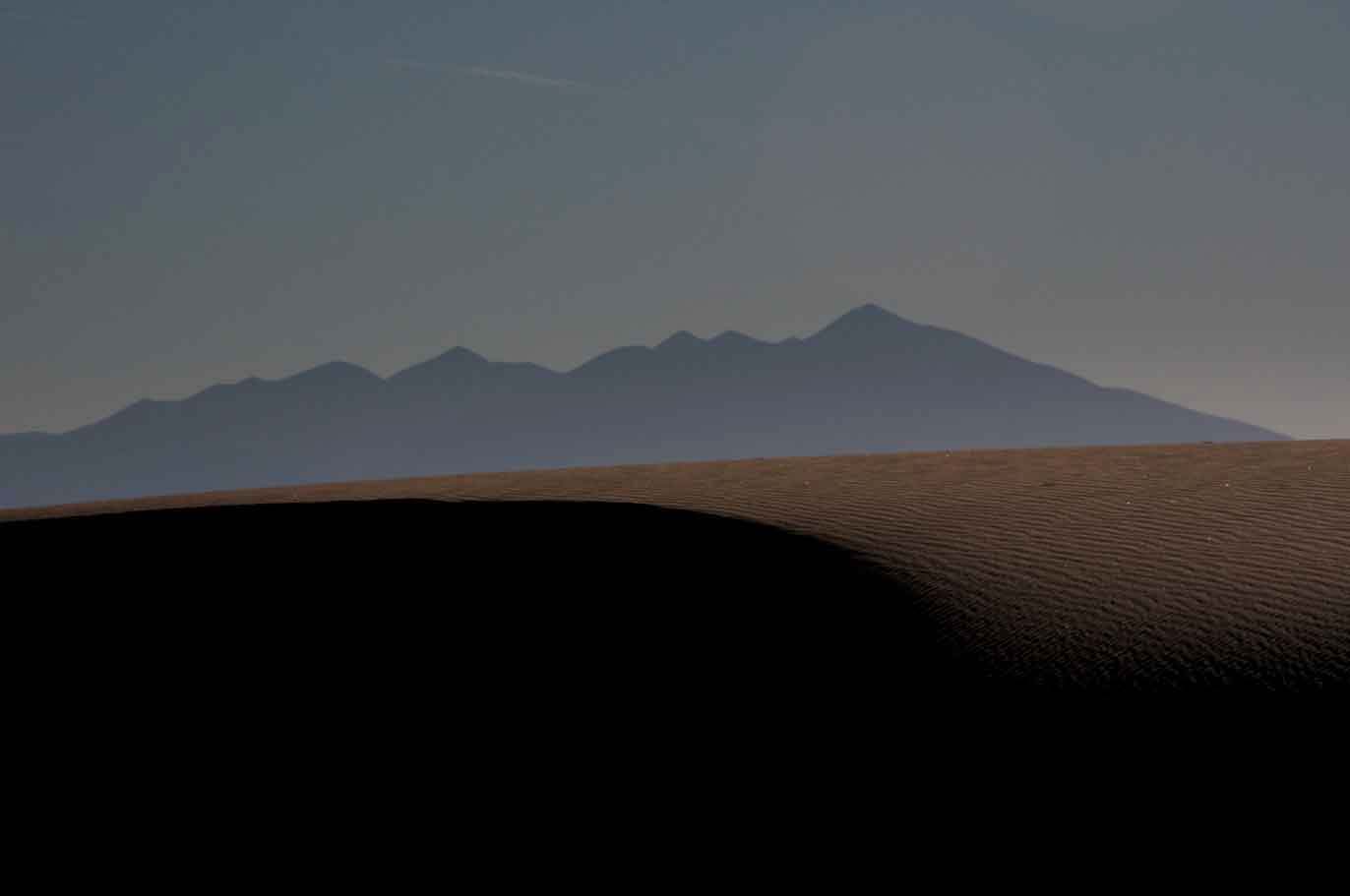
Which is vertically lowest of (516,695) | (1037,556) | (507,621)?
(516,695)

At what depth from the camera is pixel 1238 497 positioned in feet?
42.1

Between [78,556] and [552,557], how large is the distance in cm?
578

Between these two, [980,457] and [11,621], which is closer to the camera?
[11,621]

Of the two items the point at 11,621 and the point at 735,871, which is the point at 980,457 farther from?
the point at 735,871

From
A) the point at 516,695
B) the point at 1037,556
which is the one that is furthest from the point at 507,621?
the point at 1037,556

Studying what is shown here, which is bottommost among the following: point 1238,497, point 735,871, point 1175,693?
point 735,871

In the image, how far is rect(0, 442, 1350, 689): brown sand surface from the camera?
22.8 feet

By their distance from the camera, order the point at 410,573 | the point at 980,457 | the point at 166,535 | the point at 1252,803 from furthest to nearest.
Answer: the point at 980,457
the point at 166,535
the point at 410,573
the point at 1252,803

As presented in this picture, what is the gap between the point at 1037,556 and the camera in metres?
9.96

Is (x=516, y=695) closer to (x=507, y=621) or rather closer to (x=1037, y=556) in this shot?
(x=507, y=621)

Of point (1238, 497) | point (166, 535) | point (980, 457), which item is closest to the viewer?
point (1238, 497)

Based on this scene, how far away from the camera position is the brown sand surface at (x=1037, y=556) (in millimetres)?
6945

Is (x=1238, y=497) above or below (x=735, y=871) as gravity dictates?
above

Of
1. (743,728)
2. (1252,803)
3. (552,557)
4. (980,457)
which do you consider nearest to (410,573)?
(552,557)
